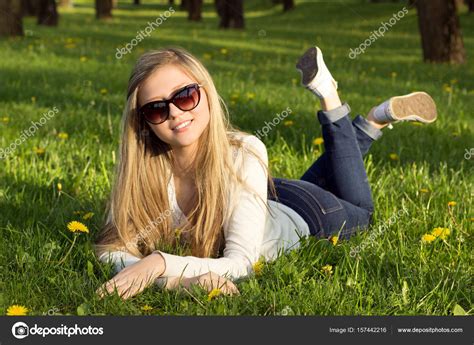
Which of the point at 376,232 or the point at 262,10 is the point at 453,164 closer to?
the point at 376,232

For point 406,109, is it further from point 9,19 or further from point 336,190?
point 9,19

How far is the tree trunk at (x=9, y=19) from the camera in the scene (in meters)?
14.9

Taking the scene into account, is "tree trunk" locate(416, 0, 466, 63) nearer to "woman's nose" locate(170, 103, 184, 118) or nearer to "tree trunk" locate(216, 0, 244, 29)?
"woman's nose" locate(170, 103, 184, 118)

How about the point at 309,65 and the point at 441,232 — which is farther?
the point at 309,65

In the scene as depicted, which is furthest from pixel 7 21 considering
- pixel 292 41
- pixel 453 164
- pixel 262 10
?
pixel 262 10

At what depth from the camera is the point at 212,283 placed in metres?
2.81

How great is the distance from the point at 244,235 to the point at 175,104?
58cm

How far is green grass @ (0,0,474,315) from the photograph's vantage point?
9.16 feet

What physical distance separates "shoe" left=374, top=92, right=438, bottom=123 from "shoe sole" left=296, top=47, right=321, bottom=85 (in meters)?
0.52

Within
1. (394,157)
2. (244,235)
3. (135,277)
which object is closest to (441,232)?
(244,235)

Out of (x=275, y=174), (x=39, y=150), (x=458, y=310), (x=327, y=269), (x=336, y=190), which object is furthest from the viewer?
(x=39, y=150)

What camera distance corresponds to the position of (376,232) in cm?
357

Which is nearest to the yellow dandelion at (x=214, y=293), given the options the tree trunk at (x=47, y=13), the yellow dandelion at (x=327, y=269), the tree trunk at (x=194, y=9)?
the yellow dandelion at (x=327, y=269)

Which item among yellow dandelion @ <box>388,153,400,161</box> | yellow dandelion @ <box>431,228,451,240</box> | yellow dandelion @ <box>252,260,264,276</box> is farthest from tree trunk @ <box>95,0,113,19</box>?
yellow dandelion @ <box>252,260,264,276</box>
